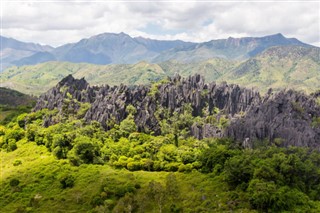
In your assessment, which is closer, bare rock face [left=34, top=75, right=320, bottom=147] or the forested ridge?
the forested ridge

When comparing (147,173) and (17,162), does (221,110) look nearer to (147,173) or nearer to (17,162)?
(147,173)

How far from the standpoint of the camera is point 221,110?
19038 cm

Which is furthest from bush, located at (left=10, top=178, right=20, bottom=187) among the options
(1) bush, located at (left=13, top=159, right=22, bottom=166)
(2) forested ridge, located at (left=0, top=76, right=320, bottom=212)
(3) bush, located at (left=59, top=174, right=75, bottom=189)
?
→ (1) bush, located at (left=13, top=159, right=22, bottom=166)

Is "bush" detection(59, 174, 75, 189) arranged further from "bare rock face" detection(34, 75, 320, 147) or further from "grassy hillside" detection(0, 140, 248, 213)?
"bare rock face" detection(34, 75, 320, 147)

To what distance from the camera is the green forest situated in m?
96.8

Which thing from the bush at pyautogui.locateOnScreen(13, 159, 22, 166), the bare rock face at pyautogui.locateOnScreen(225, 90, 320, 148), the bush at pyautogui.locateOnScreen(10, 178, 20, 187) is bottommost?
the bush at pyautogui.locateOnScreen(10, 178, 20, 187)

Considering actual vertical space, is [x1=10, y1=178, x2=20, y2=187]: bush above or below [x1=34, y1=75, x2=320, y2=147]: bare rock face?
below

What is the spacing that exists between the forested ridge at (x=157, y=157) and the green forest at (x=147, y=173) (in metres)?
0.34

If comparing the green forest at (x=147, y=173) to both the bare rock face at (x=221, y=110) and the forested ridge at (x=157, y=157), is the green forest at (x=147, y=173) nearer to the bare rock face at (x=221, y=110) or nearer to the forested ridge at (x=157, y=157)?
the forested ridge at (x=157, y=157)

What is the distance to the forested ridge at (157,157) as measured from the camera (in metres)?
99.0

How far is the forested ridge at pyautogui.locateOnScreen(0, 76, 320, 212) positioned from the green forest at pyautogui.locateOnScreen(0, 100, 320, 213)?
34 centimetres

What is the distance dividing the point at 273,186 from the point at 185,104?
311 ft

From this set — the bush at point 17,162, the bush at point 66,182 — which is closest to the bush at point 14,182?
the bush at point 66,182

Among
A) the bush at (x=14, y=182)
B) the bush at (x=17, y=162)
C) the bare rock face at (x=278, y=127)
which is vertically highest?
the bare rock face at (x=278, y=127)
